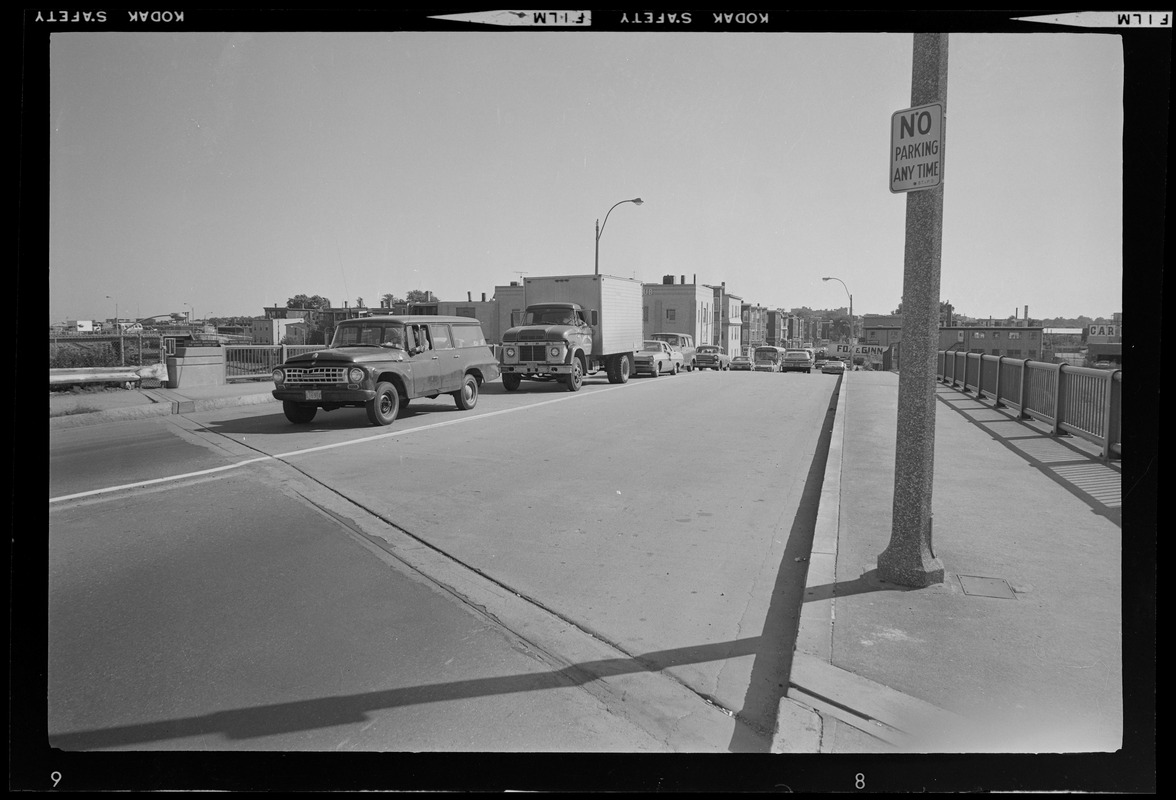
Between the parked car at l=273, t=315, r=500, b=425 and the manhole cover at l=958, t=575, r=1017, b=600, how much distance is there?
947cm

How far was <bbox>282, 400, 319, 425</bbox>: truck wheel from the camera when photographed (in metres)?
12.6

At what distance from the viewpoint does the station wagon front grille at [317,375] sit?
11836mm

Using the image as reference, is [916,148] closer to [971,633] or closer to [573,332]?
[971,633]

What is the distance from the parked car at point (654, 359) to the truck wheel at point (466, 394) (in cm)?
1200

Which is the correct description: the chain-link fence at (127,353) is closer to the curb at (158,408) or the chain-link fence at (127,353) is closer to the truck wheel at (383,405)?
the curb at (158,408)

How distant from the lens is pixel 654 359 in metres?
26.9

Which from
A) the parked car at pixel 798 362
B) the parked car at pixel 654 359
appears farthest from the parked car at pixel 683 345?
the parked car at pixel 798 362

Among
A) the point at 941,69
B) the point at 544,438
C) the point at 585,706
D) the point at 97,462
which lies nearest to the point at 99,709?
the point at 585,706

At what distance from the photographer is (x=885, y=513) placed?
641cm

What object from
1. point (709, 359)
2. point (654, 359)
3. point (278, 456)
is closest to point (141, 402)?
point (278, 456)

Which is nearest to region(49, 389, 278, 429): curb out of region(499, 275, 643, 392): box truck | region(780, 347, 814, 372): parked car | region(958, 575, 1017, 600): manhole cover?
region(499, 275, 643, 392): box truck

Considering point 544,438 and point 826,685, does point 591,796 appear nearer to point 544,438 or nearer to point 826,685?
point 826,685
